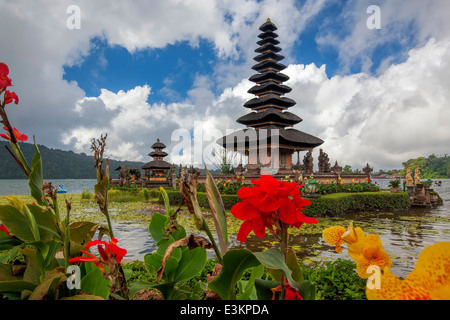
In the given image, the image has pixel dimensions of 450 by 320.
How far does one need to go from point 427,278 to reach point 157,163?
32.5 metres

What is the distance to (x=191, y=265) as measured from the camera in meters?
0.92

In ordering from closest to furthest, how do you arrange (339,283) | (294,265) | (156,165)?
(294,265) → (339,283) → (156,165)

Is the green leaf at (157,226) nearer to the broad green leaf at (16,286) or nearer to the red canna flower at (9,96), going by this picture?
the broad green leaf at (16,286)

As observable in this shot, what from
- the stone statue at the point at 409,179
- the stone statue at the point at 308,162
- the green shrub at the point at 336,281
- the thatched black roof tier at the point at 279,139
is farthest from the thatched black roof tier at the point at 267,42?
the green shrub at the point at 336,281

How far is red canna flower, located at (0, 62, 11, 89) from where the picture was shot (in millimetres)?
798

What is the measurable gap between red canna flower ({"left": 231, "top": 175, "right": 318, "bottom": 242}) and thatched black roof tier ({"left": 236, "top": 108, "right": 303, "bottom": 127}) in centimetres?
2079

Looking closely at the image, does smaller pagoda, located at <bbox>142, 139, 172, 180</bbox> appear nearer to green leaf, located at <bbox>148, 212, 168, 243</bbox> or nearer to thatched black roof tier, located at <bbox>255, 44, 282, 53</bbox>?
thatched black roof tier, located at <bbox>255, 44, 282, 53</bbox>

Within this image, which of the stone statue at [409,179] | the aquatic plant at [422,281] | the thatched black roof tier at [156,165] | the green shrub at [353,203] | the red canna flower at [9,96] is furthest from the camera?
the thatched black roof tier at [156,165]

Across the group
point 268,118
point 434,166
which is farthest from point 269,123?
point 434,166

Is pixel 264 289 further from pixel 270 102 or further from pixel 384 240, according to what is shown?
pixel 270 102

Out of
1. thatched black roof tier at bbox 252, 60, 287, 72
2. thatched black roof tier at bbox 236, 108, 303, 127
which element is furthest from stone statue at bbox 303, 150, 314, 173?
thatched black roof tier at bbox 252, 60, 287, 72

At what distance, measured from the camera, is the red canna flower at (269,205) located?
2.20 feet

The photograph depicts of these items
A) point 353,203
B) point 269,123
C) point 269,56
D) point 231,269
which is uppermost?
point 269,56
